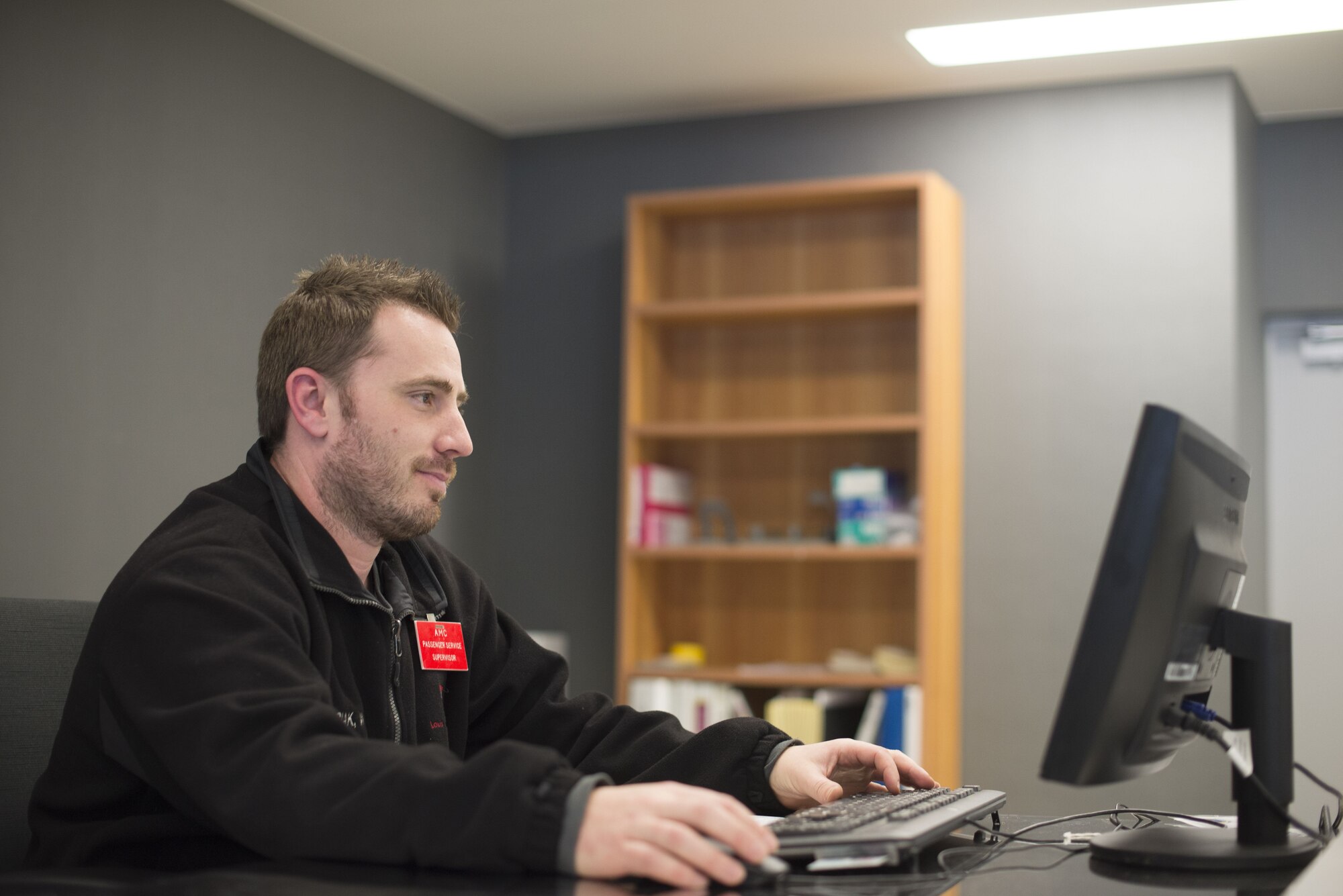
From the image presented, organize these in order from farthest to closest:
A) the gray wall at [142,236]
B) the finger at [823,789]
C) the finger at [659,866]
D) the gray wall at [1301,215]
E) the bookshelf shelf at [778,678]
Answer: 1. the gray wall at [1301,215]
2. the bookshelf shelf at [778,678]
3. the gray wall at [142,236]
4. the finger at [823,789]
5. the finger at [659,866]

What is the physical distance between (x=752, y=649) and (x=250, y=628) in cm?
330

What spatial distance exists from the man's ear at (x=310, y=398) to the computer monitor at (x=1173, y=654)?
1.03 m

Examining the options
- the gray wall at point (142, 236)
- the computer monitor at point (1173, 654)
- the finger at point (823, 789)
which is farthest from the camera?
the gray wall at point (142, 236)

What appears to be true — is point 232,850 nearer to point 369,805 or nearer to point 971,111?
point 369,805

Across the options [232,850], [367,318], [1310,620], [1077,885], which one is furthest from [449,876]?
[1310,620]

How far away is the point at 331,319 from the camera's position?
183 centimetres

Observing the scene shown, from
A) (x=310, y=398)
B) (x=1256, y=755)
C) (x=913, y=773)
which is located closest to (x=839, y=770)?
(x=913, y=773)

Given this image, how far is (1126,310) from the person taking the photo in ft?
13.9

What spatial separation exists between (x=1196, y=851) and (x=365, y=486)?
107 centimetres

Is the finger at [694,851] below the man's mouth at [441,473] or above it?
below

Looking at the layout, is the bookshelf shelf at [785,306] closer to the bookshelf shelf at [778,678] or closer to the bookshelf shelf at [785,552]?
the bookshelf shelf at [785,552]

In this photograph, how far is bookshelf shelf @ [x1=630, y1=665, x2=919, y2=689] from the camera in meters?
4.05

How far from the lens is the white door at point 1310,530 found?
14.8ft

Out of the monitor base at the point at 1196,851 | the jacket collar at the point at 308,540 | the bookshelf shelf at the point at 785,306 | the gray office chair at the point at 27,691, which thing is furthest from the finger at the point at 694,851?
the bookshelf shelf at the point at 785,306
